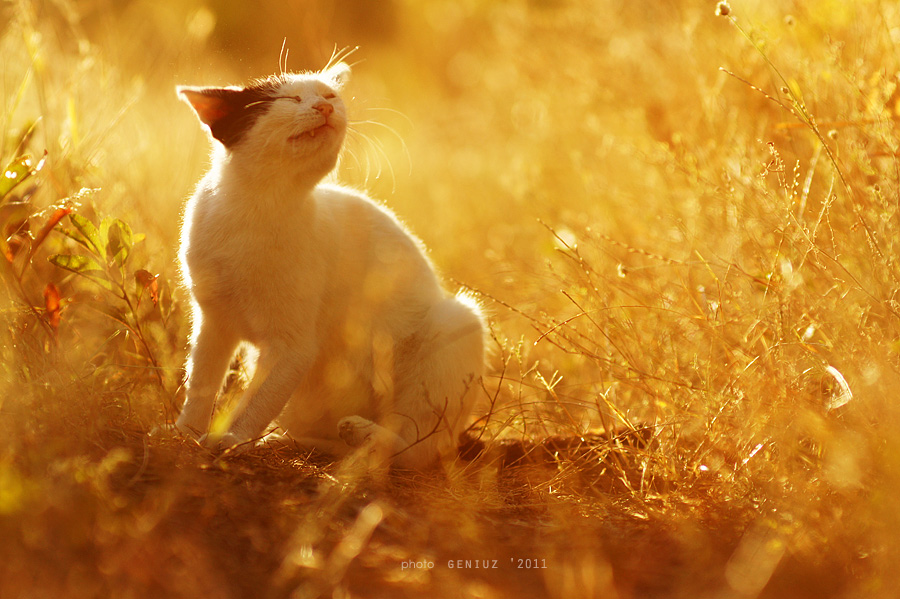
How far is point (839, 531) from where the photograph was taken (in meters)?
1.76

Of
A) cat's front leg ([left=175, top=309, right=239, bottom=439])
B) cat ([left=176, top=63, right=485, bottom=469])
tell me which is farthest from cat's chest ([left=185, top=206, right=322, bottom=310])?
cat's front leg ([left=175, top=309, right=239, bottom=439])

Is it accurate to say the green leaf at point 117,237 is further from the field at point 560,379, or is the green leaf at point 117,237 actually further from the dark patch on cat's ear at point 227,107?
the dark patch on cat's ear at point 227,107

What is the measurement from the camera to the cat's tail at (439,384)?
2.51 meters

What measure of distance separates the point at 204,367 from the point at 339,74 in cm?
126

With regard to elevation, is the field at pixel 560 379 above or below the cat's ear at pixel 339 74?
below

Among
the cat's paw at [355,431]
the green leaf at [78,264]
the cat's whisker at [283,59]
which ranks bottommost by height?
the cat's paw at [355,431]

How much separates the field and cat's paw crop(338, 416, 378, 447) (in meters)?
0.16

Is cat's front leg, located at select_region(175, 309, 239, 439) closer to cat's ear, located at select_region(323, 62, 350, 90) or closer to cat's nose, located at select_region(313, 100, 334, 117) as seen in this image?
cat's nose, located at select_region(313, 100, 334, 117)

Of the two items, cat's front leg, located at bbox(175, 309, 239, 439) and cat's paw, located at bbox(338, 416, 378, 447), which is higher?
cat's front leg, located at bbox(175, 309, 239, 439)

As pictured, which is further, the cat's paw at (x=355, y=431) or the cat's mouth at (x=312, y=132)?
the cat's paw at (x=355, y=431)

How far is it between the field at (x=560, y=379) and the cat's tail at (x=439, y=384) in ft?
0.39

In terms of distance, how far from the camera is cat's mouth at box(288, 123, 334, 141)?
2.30 m

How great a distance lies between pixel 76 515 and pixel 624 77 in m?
4.36

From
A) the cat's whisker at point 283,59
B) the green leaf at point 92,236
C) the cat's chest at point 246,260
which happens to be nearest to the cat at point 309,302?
the cat's chest at point 246,260
